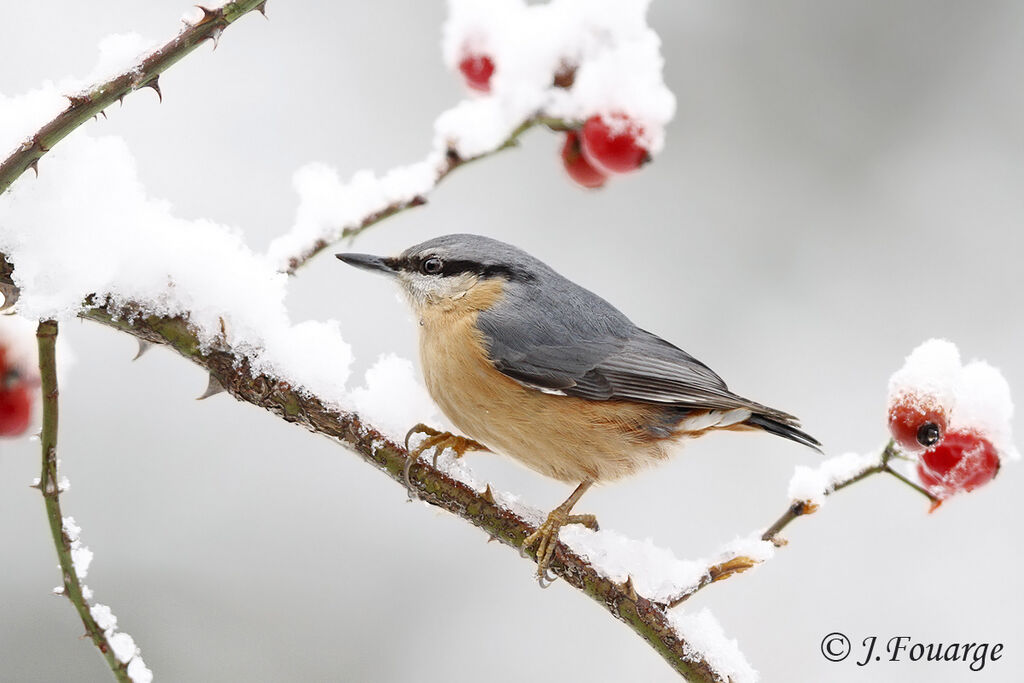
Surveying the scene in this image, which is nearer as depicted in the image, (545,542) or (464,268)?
(545,542)

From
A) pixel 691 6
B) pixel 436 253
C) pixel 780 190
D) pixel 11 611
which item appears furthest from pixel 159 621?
pixel 691 6

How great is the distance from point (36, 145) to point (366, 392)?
24.7 inches

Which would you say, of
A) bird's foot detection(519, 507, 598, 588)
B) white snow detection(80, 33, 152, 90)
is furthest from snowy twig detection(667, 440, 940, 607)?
white snow detection(80, 33, 152, 90)

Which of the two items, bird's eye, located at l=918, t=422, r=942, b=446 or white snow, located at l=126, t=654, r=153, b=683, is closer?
white snow, located at l=126, t=654, r=153, b=683

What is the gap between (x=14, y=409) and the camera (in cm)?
147

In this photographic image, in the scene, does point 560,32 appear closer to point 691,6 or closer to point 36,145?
point 36,145

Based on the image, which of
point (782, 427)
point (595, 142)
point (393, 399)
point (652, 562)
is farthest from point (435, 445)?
point (782, 427)

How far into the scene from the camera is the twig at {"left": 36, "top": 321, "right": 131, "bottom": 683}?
1.19 metres

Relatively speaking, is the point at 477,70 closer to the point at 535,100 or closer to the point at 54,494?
the point at 535,100

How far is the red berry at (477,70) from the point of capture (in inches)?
66.4

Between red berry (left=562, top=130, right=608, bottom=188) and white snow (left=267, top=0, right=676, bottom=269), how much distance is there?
12 centimetres

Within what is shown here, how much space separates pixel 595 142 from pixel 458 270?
0.73 m

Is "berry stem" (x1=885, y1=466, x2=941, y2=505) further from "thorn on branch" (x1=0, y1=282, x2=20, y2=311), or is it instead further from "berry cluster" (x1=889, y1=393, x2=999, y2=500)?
"thorn on branch" (x1=0, y1=282, x2=20, y2=311)

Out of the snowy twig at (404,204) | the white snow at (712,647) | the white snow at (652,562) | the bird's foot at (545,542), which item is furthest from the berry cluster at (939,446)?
the snowy twig at (404,204)
